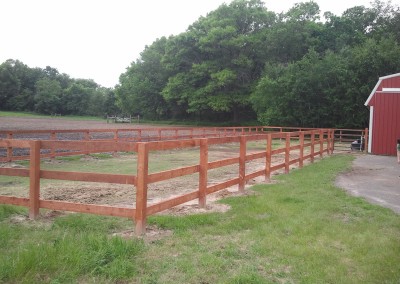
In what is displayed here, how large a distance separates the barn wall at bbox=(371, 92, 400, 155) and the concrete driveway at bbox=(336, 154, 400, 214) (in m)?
5.47

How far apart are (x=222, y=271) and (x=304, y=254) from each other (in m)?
0.99

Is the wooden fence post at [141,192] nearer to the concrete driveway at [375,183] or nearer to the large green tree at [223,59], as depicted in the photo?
the concrete driveway at [375,183]

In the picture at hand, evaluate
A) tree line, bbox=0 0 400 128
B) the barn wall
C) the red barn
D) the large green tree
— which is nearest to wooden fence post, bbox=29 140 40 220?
the red barn

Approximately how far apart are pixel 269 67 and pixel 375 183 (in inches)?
1145

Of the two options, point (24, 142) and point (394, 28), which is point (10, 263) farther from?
point (394, 28)

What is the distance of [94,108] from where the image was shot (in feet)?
285

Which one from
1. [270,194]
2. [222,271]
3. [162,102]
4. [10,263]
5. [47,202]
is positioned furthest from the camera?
[162,102]

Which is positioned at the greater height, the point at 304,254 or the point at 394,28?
the point at 394,28

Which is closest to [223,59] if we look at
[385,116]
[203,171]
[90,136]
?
[385,116]

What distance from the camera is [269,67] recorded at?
3697 cm

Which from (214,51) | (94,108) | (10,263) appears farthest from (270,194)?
(94,108)

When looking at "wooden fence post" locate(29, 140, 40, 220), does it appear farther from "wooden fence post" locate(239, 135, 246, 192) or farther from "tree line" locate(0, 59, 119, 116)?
"tree line" locate(0, 59, 119, 116)

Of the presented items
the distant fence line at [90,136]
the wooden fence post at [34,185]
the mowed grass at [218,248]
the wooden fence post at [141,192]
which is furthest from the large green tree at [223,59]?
the wooden fence post at [141,192]

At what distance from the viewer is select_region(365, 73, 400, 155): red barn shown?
17.3 meters
